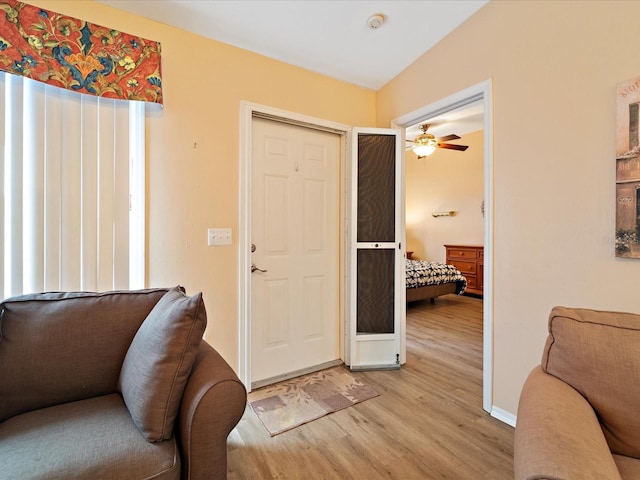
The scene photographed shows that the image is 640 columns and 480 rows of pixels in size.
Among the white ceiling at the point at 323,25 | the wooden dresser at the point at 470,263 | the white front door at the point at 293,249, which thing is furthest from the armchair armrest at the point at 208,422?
the wooden dresser at the point at 470,263

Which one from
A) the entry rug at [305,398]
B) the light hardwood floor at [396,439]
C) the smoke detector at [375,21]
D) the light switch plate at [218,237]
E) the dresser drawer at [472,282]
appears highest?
the smoke detector at [375,21]

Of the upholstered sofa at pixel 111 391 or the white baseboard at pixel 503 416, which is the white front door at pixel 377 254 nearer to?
the white baseboard at pixel 503 416

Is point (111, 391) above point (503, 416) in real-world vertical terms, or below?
above

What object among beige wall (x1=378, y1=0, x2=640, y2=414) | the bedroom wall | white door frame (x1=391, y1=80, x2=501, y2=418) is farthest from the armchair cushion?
the bedroom wall

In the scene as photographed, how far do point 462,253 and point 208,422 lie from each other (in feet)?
18.4

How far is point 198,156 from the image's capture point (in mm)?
2057

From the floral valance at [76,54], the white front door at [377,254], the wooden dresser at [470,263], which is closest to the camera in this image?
the floral valance at [76,54]

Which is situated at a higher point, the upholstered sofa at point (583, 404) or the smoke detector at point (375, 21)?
the smoke detector at point (375, 21)

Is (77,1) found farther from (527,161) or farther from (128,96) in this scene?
(527,161)

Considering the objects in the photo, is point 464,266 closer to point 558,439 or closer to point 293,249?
point 293,249

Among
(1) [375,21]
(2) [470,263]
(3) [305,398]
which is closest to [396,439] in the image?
(3) [305,398]

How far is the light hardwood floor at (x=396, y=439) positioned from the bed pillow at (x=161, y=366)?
72cm

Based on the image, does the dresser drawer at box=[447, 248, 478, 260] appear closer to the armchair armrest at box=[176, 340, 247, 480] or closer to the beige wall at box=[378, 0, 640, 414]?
the beige wall at box=[378, 0, 640, 414]

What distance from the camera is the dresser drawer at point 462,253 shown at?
5.48 meters
